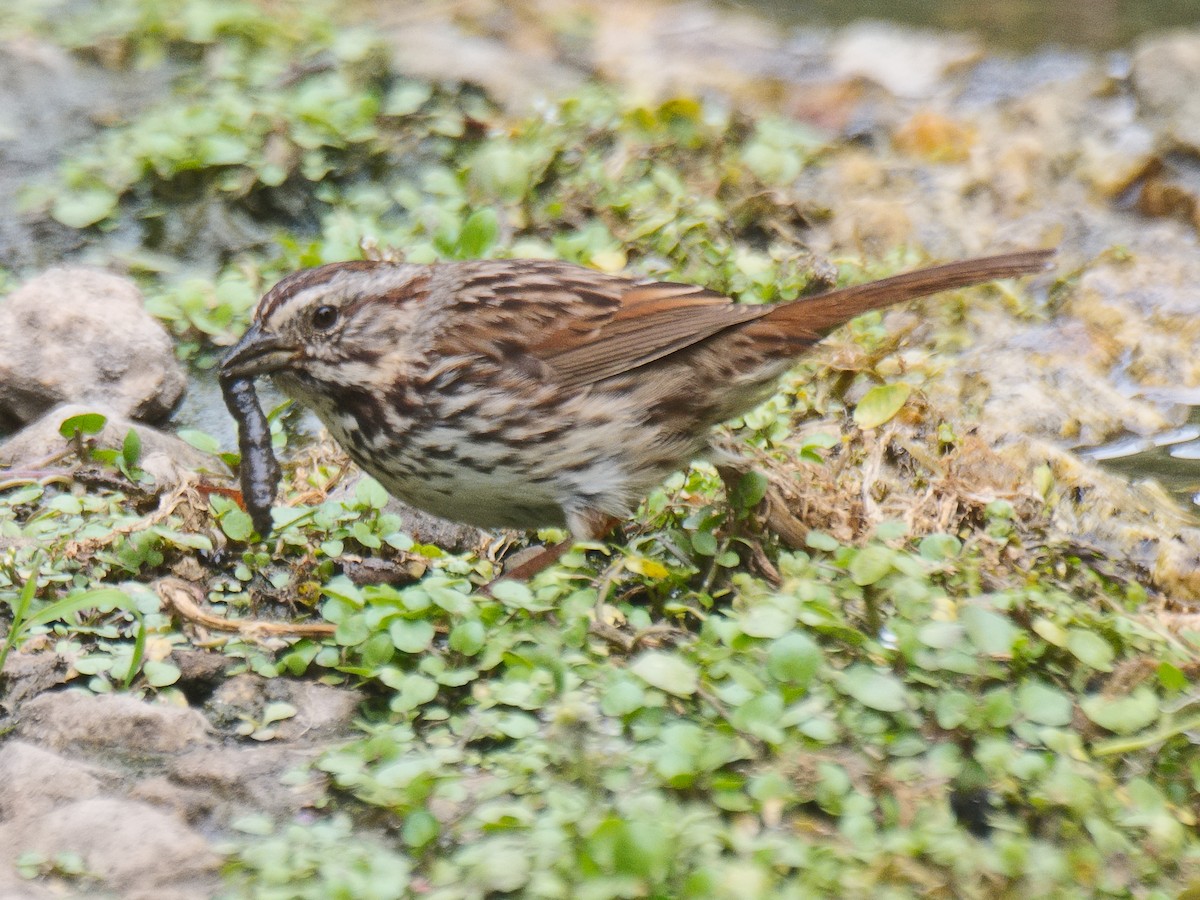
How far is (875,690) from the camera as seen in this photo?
3.24 meters

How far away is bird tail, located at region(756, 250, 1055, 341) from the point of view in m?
4.41

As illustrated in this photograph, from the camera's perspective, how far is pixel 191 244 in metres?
6.35

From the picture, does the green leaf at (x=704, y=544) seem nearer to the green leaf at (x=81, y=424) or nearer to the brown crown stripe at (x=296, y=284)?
the brown crown stripe at (x=296, y=284)

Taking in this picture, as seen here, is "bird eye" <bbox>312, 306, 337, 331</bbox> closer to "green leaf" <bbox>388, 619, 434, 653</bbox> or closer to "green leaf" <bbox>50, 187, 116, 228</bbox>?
"green leaf" <bbox>388, 619, 434, 653</bbox>

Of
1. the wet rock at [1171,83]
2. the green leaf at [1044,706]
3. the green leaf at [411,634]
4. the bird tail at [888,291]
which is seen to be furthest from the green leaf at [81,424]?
the wet rock at [1171,83]

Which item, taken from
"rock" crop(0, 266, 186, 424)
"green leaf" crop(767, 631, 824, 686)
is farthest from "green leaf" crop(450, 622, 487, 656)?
"rock" crop(0, 266, 186, 424)

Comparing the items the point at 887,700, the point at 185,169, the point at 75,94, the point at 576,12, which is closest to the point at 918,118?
the point at 576,12

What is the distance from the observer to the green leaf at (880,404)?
4.87 m

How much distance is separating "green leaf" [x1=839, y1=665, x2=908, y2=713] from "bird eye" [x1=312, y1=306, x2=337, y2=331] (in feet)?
6.06

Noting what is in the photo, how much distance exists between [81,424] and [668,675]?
211cm

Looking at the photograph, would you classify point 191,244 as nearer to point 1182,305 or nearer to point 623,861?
point 1182,305

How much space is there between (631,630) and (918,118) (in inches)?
175

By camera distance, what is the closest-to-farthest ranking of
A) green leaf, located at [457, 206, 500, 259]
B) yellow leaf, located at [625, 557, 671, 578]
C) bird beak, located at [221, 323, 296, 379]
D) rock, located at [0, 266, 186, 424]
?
1. yellow leaf, located at [625, 557, 671, 578]
2. bird beak, located at [221, 323, 296, 379]
3. rock, located at [0, 266, 186, 424]
4. green leaf, located at [457, 206, 500, 259]

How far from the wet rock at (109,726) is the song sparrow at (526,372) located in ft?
2.90
